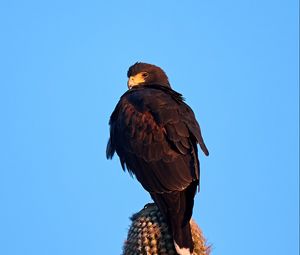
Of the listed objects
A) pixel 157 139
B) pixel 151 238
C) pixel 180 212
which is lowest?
pixel 151 238

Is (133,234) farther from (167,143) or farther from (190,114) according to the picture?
(190,114)

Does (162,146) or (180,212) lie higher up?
(162,146)

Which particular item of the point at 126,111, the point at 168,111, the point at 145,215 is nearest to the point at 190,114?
the point at 168,111

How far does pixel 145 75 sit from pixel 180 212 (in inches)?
152

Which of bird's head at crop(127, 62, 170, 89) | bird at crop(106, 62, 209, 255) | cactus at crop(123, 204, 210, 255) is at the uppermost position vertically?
bird's head at crop(127, 62, 170, 89)

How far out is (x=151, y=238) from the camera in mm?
5422

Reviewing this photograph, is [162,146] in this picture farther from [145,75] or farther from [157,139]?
[145,75]

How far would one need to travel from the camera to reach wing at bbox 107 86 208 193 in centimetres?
664

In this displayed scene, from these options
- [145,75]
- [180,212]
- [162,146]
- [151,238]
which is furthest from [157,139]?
[145,75]

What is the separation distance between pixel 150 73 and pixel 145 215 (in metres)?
4.14

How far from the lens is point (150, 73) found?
9.62 meters

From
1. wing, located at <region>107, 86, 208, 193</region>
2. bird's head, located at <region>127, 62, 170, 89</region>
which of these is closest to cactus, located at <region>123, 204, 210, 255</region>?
wing, located at <region>107, 86, 208, 193</region>

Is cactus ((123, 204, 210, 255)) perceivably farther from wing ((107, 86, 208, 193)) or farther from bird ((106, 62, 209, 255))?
wing ((107, 86, 208, 193))

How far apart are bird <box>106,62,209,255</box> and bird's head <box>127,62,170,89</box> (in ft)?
4.22
